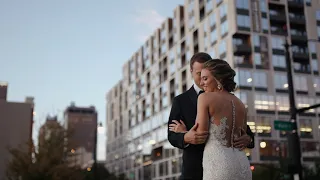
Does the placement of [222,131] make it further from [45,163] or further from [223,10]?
[223,10]

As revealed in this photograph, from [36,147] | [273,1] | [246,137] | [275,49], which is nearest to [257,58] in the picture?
[275,49]

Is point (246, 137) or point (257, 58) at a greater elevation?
point (257, 58)

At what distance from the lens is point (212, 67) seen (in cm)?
380

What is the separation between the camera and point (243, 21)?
205ft

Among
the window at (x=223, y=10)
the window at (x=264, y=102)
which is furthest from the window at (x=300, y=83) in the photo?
the window at (x=223, y=10)

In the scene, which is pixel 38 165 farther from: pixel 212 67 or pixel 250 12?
pixel 250 12

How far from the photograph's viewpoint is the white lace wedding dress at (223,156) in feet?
11.5

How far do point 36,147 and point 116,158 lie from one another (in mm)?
91084

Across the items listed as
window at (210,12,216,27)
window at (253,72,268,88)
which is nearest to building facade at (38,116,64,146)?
window at (253,72,268,88)

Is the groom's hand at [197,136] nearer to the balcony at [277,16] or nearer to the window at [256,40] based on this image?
the window at [256,40]

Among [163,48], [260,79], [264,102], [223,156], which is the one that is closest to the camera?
[223,156]

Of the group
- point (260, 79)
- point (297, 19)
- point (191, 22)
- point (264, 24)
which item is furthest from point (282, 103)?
point (191, 22)

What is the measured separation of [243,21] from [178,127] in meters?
60.2

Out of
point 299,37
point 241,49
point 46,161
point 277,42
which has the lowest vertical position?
point 46,161
